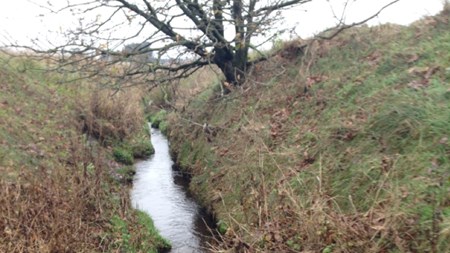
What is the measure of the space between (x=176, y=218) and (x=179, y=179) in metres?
3.35

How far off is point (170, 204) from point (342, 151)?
509cm

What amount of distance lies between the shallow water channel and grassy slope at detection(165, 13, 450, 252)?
19.2 inches

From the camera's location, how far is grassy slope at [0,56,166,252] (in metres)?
5.92

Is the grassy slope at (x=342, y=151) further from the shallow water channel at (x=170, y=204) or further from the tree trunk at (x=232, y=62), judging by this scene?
the tree trunk at (x=232, y=62)

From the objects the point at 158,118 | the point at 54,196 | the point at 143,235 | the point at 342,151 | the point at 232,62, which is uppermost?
the point at 232,62

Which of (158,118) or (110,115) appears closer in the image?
(110,115)

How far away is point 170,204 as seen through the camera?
35.5 feet

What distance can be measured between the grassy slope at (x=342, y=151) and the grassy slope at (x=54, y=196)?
195 centimetres

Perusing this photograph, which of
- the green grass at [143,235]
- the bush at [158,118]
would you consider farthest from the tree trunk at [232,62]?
the bush at [158,118]

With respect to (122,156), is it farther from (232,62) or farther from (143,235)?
(143,235)

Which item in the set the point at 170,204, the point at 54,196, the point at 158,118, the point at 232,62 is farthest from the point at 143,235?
the point at 158,118

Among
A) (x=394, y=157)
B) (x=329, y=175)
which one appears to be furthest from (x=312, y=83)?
(x=394, y=157)

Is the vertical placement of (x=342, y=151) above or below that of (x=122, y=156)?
above

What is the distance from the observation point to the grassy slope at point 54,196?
5.92m
